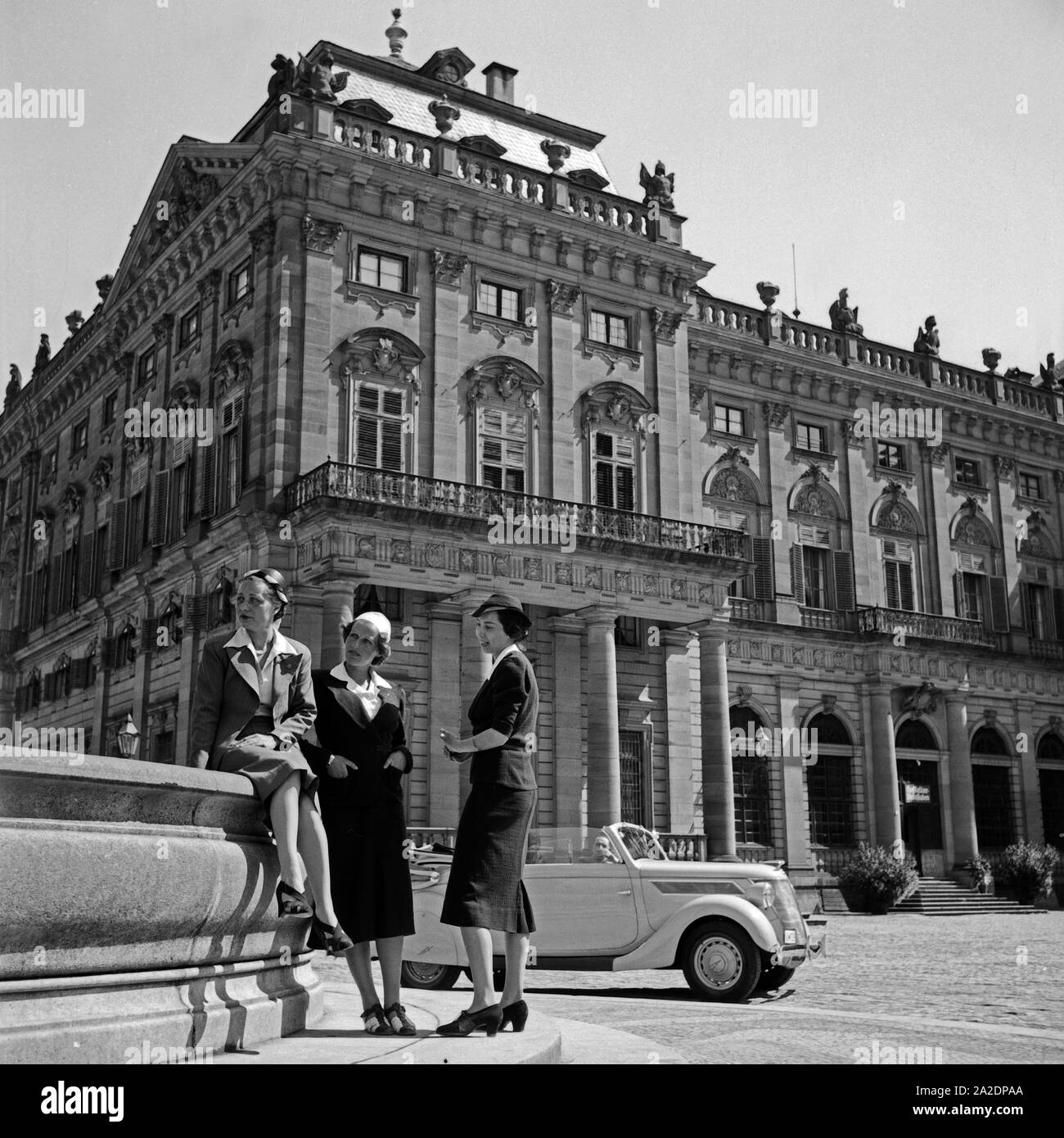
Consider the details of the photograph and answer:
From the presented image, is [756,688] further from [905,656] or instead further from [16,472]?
[16,472]

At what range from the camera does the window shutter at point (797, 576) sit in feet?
134

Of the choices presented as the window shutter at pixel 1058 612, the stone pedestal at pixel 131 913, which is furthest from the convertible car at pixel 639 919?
Result: the window shutter at pixel 1058 612

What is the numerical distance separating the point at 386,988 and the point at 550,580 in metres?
23.9

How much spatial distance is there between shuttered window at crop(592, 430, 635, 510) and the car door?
1993 cm

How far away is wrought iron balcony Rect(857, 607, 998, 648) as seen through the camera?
136ft

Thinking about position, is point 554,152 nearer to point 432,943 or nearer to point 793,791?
point 793,791

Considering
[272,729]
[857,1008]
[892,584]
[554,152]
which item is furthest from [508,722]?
[892,584]

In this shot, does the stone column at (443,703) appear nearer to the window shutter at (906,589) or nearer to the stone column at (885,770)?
the stone column at (885,770)

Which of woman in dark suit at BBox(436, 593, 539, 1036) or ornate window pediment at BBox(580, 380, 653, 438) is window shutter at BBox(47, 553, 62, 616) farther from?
woman in dark suit at BBox(436, 593, 539, 1036)

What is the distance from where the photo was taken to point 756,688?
3925 cm

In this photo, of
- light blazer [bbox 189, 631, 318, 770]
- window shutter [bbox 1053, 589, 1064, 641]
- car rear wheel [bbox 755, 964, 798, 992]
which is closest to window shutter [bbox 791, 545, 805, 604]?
window shutter [bbox 1053, 589, 1064, 641]

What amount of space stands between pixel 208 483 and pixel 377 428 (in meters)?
4.87

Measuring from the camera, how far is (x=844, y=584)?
137ft

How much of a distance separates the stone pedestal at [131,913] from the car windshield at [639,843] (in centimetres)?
838
